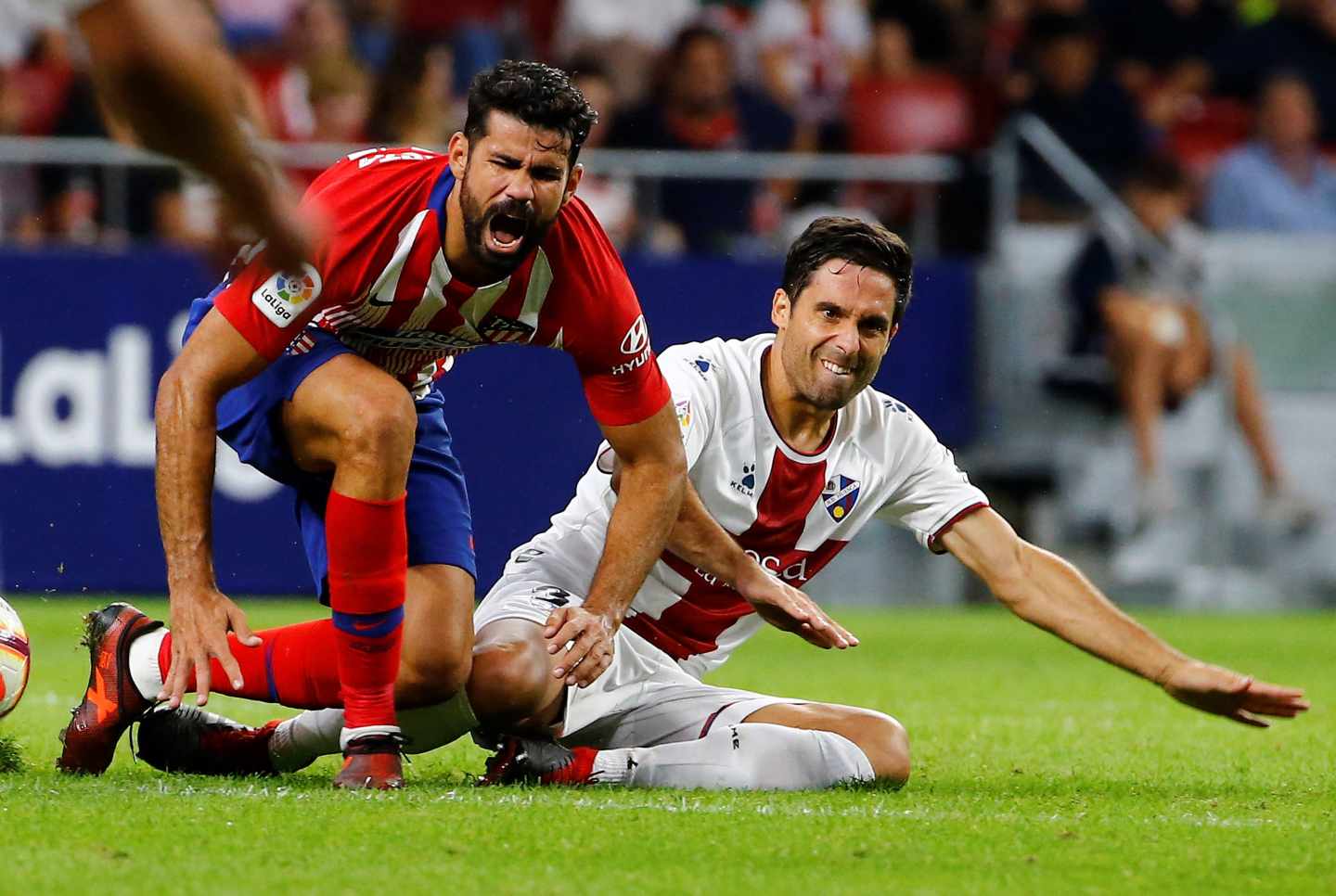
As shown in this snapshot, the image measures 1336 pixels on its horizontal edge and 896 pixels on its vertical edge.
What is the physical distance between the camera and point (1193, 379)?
13.0 metres

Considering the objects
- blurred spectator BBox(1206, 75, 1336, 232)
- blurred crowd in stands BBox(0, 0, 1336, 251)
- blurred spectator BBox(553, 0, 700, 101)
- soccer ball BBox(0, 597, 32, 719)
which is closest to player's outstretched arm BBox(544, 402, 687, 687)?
soccer ball BBox(0, 597, 32, 719)

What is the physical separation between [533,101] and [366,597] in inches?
46.8

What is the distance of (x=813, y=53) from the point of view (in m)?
13.9

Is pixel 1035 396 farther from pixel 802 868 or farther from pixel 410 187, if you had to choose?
pixel 802 868

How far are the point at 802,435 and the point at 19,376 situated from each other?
284 inches

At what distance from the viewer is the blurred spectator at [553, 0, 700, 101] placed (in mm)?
13172

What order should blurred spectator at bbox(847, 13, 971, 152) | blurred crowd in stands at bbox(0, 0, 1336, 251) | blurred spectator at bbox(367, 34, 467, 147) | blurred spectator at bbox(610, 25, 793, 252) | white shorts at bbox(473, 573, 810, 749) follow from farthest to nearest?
blurred spectator at bbox(847, 13, 971, 152) < blurred spectator at bbox(610, 25, 793, 252) < blurred crowd in stands at bbox(0, 0, 1336, 251) < blurred spectator at bbox(367, 34, 467, 147) < white shorts at bbox(473, 573, 810, 749)

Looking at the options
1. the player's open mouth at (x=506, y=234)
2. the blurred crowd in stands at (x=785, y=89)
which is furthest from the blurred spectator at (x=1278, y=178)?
the player's open mouth at (x=506, y=234)

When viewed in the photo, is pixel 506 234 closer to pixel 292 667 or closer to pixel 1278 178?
pixel 292 667

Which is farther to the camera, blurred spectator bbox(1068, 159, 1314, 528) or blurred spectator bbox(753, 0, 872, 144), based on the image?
blurred spectator bbox(753, 0, 872, 144)

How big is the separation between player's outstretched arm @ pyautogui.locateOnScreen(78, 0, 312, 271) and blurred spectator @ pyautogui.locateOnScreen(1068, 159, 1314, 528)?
10067mm

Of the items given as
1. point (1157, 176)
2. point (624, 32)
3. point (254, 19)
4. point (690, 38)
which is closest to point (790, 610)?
point (690, 38)

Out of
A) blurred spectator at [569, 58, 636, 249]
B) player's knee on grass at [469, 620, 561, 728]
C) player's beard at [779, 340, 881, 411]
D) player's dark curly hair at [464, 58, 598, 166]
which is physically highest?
blurred spectator at [569, 58, 636, 249]

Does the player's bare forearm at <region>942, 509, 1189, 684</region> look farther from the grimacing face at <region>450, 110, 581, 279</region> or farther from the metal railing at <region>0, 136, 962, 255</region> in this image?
the metal railing at <region>0, 136, 962, 255</region>
